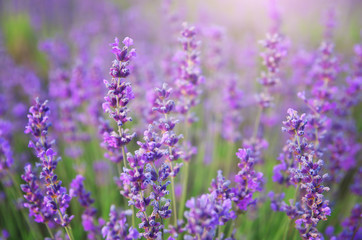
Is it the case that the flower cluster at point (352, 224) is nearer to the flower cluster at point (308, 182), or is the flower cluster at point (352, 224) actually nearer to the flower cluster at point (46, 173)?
the flower cluster at point (308, 182)

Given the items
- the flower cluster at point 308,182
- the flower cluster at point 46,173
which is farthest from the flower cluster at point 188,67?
the flower cluster at point 46,173

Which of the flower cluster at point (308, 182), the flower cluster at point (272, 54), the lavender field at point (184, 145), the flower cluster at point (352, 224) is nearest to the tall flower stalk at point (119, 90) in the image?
the lavender field at point (184, 145)

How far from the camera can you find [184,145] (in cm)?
231

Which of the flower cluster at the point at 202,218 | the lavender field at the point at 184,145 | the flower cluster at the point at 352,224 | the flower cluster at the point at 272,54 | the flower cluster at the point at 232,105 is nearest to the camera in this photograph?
the flower cluster at the point at 202,218

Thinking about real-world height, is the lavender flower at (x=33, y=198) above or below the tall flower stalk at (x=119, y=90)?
below

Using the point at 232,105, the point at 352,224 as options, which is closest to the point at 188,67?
the point at 232,105

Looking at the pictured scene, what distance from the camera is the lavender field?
1578mm

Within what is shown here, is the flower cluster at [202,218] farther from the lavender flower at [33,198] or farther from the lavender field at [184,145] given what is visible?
the lavender flower at [33,198]

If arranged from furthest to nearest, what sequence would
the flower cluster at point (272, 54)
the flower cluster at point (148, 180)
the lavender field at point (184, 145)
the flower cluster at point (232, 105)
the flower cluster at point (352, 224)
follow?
the flower cluster at point (232, 105)
the flower cluster at point (272, 54)
the flower cluster at point (352, 224)
the lavender field at point (184, 145)
the flower cluster at point (148, 180)

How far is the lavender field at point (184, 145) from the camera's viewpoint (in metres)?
1.58

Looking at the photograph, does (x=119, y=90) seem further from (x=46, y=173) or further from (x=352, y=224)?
(x=352, y=224)

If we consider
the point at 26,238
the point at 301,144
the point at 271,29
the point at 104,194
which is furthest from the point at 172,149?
the point at 271,29

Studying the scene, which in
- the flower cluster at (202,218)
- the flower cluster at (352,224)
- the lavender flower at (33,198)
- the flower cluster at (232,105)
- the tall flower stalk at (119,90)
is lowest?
the flower cluster at (352,224)

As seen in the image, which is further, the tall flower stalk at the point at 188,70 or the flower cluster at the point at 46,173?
the tall flower stalk at the point at 188,70
